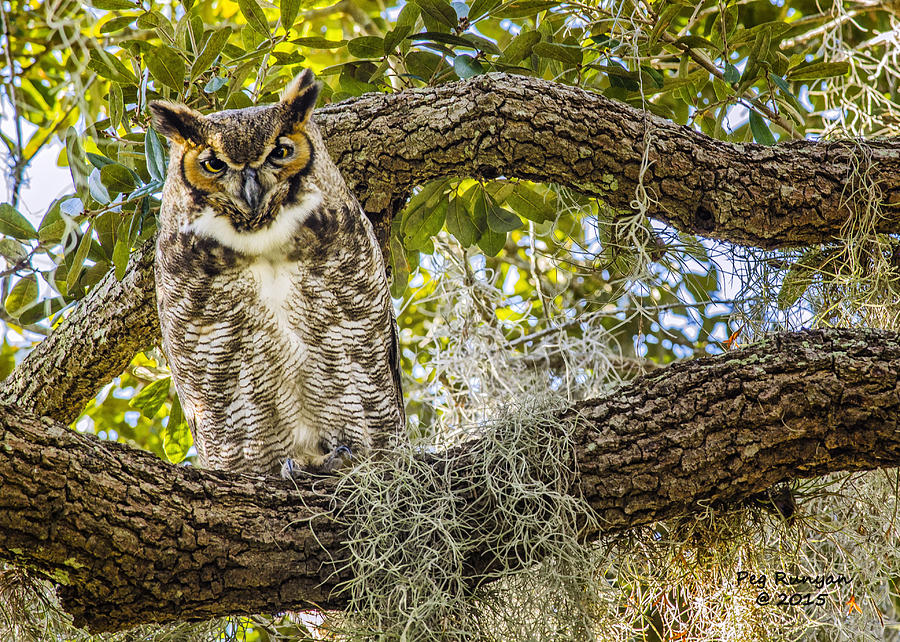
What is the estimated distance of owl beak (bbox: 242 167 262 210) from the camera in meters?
1.95

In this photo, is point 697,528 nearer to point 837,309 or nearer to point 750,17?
point 837,309

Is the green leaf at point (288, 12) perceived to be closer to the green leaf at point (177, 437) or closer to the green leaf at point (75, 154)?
the green leaf at point (75, 154)

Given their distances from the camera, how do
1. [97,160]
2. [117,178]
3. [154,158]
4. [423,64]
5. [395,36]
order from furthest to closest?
[423,64], [395,36], [117,178], [97,160], [154,158]

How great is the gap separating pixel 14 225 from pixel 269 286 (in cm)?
64

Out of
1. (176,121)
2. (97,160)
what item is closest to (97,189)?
(97,160)

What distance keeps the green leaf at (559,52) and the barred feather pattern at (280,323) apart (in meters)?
0.65

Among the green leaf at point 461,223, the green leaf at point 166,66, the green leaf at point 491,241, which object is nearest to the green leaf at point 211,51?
the green leaf at point 166,66

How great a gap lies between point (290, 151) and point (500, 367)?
1.21 metres

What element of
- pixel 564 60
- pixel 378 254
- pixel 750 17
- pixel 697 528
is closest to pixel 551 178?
pixel 564 60

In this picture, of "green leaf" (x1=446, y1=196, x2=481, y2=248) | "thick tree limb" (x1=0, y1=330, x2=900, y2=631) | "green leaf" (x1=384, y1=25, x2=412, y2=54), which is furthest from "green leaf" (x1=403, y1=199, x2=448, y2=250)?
"thick tree limb" (x1=0, y1=330, x2=900, y2=631)

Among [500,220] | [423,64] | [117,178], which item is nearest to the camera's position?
[117,178]

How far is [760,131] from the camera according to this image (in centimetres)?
220

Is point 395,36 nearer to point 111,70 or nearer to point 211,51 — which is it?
point 211,51

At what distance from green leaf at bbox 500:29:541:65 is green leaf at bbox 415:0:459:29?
0.19 metres
